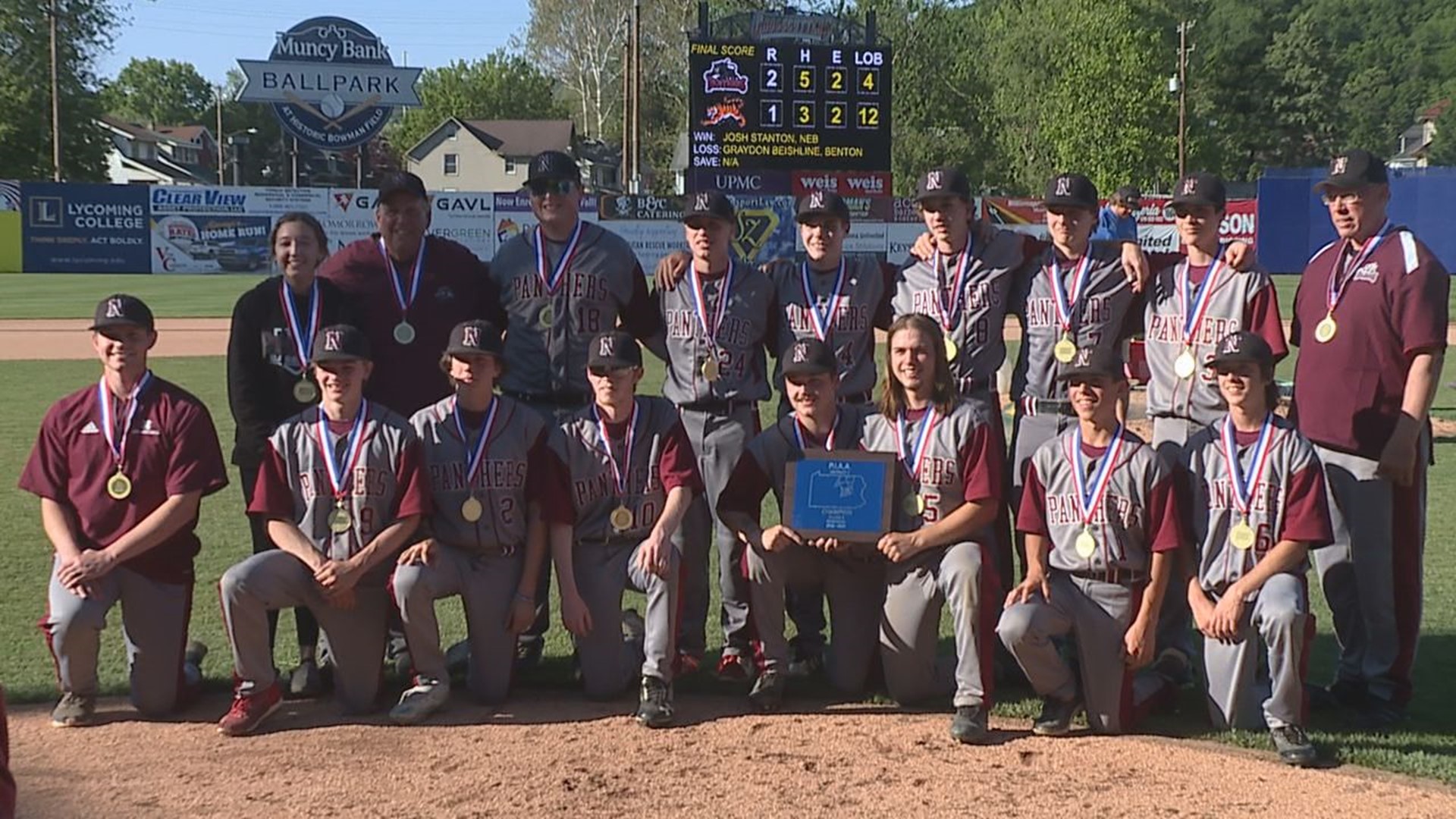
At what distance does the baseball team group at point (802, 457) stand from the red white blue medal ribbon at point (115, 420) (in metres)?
0.01

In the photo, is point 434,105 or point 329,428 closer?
point 329,428

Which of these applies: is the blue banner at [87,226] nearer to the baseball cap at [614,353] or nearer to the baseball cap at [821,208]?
the baseball cap at [821,208]

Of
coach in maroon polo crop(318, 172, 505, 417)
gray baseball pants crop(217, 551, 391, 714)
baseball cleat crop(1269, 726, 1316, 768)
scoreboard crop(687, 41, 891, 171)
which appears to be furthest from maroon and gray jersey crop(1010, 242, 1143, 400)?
scoreboard crop(687, 41, 891, 171)

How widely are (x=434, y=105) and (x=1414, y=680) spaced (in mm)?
81148

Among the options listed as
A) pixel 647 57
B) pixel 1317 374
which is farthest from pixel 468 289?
pixel 647 57

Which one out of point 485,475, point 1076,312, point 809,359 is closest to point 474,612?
point 485,475

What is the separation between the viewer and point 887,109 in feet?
70.7

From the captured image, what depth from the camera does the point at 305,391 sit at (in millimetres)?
5609

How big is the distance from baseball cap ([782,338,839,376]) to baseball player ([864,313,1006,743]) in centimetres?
25

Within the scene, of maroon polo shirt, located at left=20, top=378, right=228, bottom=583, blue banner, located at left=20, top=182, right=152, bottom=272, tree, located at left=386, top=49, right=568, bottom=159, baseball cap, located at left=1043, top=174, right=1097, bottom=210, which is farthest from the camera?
tree, located at left=386, top=49, right=568, bottom=159

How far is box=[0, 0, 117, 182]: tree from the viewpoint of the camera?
51.8m

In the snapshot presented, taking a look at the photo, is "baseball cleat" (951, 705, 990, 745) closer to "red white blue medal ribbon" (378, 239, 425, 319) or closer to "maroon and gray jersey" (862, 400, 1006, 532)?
"maroon and gray jersey" (862, 400, 1006, 532)

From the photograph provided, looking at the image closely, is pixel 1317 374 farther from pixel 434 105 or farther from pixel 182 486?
pixel 434 105

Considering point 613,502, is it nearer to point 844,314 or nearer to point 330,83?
point 844,314
